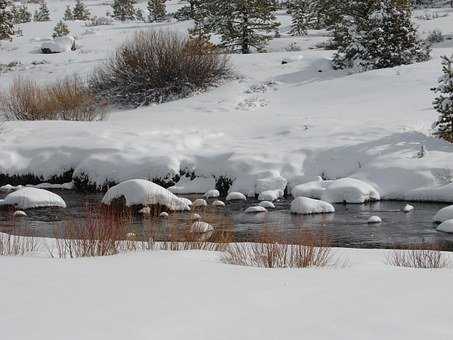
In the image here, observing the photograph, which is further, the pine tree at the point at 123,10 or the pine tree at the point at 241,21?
the pine tree at the point at 123,10

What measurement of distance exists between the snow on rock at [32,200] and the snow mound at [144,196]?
1.19 m

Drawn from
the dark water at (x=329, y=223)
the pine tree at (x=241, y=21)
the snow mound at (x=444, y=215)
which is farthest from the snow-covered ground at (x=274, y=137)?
the pine tree at (x=241, y=21)

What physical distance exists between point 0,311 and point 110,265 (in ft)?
6.21

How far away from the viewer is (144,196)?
44.3 feet

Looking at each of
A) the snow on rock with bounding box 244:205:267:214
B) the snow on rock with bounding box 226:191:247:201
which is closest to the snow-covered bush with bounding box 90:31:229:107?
the snow on rock with bounding box 226:191:247:201

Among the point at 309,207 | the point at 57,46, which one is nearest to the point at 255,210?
the point at 309,207

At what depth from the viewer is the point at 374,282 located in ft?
18.6

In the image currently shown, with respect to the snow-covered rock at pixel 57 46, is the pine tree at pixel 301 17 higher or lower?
higher

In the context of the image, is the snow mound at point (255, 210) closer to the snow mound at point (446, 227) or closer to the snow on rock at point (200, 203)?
the snow on rock at point (200, 203)

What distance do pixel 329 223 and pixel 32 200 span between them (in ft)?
21.1

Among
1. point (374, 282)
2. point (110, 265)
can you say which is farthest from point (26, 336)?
point (374, 282)

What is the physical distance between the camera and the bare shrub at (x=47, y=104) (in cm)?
2308

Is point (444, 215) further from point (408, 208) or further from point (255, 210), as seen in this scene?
point (255, 210)

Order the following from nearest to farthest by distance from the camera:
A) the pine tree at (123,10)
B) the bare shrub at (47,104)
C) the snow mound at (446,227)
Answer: the snow mound at (446,227) → the bare shrub at (47,104) → the pine tree at (123,10)
